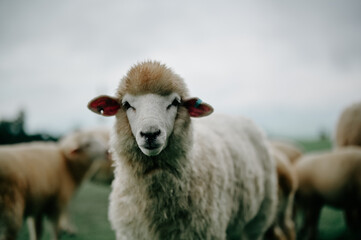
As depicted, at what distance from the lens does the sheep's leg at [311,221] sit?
14.0ft

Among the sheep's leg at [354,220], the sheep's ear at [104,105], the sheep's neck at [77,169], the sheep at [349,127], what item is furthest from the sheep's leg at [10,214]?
the sheep at [349,127]

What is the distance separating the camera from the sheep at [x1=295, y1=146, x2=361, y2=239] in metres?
4.01

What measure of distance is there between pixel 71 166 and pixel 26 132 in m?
4.24

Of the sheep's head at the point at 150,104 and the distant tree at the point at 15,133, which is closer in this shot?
the sheep's head at the point at 150,104

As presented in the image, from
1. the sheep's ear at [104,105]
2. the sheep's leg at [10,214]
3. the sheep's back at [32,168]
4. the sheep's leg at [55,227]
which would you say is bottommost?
the sheep's leg at [55,227]

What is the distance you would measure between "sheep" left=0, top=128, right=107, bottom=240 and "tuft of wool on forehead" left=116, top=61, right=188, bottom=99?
2.00m

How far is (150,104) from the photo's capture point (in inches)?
72.4

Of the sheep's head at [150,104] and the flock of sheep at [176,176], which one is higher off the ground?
the sheep's head at [150,104]

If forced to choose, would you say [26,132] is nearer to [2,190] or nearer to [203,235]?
[2,190]

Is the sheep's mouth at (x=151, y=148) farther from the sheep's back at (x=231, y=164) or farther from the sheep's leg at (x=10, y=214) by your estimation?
the sheep's leg at (x=10, y=214)

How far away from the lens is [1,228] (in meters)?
2.87

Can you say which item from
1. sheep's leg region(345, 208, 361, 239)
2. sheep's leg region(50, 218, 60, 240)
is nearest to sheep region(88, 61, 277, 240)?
sheep's leg region(50, 218, 60, 240)

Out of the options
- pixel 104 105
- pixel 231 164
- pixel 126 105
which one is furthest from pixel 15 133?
pixel 231 164

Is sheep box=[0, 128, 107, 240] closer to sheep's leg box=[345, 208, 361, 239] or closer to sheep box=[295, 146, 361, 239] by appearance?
sheep box=[295, 146, 361, 239]
